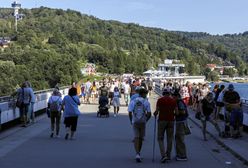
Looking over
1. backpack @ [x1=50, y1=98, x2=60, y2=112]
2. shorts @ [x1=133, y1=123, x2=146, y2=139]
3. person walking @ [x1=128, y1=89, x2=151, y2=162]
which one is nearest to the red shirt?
person walking @ [x1=128, y1=89, x2=151, y2=162]

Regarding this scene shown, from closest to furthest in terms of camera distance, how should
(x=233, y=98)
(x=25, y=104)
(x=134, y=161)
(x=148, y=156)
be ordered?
(x=134, y=161) < (x=148, y=156) < (x=233, y=98) < (x=25, y=104)

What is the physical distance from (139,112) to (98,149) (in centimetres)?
231

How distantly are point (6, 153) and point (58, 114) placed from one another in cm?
411

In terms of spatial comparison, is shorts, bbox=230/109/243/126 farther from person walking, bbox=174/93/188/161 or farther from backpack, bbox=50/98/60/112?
backpack, bbox=50/98/60/112

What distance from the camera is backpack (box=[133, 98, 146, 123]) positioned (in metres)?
12.3

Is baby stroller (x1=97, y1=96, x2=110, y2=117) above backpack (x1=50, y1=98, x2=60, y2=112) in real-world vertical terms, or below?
below

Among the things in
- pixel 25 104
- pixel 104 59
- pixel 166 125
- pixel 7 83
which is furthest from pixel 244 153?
pixel 104 59

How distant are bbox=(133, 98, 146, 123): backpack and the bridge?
91 cm

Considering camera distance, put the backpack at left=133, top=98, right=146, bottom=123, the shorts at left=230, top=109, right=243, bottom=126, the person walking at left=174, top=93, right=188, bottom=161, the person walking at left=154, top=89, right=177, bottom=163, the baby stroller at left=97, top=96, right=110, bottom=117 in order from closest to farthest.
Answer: the person walking at left=154, top=89, right=177, bottom=163 < the backpack at left=133, top=98, right=146, bottom=123 < the person walking at left=174, top=93, right=188, bottom=161 < the shorts at left=230, top=109, right=243, bottom=126 < the baby stroller at left=97, top=96, right=110, bottom=117

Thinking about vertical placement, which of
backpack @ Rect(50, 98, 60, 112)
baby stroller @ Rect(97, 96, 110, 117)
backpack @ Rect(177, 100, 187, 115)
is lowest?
baby stroller @ Rect(97, 96, 110, 117)

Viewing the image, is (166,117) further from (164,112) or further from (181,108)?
(181,108)

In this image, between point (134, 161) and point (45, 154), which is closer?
point (134, 161)

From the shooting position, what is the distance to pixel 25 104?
20125 mm

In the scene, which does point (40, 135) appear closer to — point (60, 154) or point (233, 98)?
point (60, 154)
